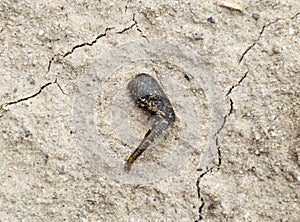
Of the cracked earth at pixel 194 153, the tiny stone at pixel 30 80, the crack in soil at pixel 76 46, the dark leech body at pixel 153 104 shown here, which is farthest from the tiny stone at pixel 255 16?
the tiny stone at pixel 30 80

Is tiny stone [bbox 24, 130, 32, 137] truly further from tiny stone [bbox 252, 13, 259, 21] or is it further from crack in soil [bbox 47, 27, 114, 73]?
tiny stone [bbox 252, 13, 259, 21]

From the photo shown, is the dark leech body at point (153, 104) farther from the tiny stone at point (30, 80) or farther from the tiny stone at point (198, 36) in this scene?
the tiny stone at point (30, 80)

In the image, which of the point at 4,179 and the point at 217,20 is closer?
the point at 4,179

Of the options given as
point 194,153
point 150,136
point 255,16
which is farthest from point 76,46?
point 255,16

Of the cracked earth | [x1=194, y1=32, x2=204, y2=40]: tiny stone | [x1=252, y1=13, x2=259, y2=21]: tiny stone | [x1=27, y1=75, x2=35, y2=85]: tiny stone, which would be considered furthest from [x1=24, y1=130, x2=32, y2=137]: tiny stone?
[x1=252, y1=13, x2=259, y2=21]: tiny stone

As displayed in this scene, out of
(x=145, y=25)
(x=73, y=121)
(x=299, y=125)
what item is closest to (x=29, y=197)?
(x=73, y=121)

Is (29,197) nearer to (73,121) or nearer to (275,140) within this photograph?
(73,121)
